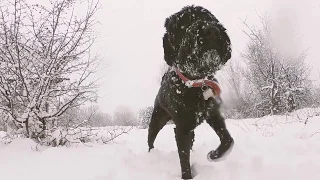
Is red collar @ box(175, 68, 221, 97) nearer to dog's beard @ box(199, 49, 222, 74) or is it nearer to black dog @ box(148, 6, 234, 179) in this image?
black dog @ box(148, 6, 234, 179)

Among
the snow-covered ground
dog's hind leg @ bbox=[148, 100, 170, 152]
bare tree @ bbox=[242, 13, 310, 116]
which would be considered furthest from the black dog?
bare tree @ bbox=[242, 13, 310, 116]

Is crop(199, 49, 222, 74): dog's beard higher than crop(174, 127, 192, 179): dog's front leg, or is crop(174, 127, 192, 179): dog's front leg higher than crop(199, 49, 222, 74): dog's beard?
crop(199, 49, 222, 74): dog's beard

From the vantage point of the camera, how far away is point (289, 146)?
351 cm

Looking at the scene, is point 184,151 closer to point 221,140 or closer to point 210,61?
point 221,140

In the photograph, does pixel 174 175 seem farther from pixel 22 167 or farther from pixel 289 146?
pixel 22 167

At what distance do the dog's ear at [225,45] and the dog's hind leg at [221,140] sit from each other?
2.06 ft

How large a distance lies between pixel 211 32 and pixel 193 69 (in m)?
0.39

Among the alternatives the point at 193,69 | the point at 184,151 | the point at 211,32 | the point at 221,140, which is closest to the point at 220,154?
the point at 221,140

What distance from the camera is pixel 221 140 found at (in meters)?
3.29

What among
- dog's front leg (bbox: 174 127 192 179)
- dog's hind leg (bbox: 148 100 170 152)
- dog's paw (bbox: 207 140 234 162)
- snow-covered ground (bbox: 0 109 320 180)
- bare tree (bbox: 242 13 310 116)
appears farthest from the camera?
bare tree (bbox: 242 13 310 116)

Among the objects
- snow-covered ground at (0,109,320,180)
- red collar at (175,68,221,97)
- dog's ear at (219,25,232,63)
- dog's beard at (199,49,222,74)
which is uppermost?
dog's ear at (219,25,232,63)

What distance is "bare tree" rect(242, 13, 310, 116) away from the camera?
75.3 feet

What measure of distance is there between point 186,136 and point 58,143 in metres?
2.46

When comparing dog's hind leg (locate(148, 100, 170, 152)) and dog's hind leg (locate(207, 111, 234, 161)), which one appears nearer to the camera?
dog's hind leg (locate(207, 111, 234, 161))
